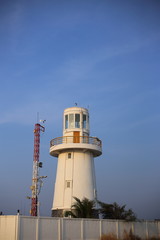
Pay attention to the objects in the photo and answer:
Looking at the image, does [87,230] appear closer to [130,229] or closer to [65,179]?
[130,229]

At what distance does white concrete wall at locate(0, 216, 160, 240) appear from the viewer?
22.9m

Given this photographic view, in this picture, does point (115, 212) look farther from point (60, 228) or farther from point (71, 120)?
point (71, 120)

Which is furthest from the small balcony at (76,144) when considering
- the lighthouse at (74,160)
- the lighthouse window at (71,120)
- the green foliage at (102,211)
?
the green foliage at (102,211)

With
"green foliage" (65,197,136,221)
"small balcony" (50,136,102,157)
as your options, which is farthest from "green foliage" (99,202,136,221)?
"small balcony" (50,136,102,157)

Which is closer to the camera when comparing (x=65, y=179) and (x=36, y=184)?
(x=65, y=179)

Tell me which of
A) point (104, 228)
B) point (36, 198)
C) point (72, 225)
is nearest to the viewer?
point (72, 225)

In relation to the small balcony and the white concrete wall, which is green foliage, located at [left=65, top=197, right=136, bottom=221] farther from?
the small balcony

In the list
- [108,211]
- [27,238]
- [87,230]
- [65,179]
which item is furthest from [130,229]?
[27,238]

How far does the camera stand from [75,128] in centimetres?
3459

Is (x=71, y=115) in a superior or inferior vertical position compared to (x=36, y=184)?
superior

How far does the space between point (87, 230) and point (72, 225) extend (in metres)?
1.51

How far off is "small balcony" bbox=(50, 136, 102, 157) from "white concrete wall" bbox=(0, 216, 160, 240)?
7.95 m

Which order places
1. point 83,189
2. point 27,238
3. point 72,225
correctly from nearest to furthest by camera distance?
point 27,238 → point 72,225 → point 83,189

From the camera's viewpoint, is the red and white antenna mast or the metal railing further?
the red and white antenna mast
